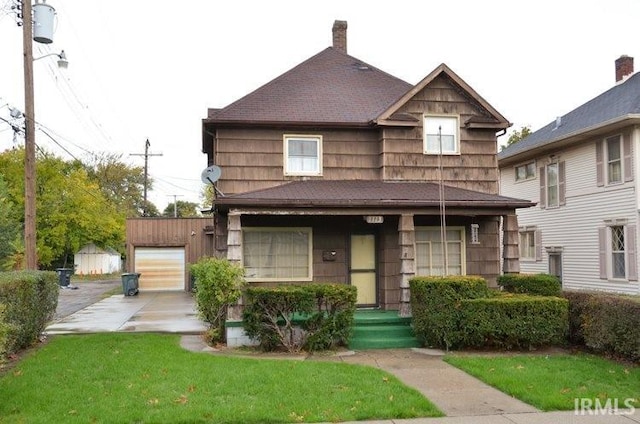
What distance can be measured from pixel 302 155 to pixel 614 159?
10042 millimetres

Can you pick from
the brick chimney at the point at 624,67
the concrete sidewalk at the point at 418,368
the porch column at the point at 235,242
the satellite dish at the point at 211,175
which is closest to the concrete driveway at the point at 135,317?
the concrete sidewalk at the point at 418,368

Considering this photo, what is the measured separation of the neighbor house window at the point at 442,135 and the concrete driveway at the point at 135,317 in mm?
6913

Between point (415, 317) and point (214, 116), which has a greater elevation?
point (214, 116)

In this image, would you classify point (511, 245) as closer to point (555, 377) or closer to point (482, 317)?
→ point (482, 317)

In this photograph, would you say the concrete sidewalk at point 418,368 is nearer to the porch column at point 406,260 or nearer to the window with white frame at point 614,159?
the porch column at point 406,260

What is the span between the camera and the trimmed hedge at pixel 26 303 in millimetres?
9734

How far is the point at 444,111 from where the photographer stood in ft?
47.1

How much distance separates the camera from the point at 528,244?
2302 cm

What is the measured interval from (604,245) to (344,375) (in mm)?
13001

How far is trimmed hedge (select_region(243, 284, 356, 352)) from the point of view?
10.4 meters

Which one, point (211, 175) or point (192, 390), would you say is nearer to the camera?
point (192, 390)

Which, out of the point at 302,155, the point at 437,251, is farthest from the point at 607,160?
the point at 302,155

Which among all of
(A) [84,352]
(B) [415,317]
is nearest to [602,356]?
(B) [415,317]

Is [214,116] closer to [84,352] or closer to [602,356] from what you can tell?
[84,352]
